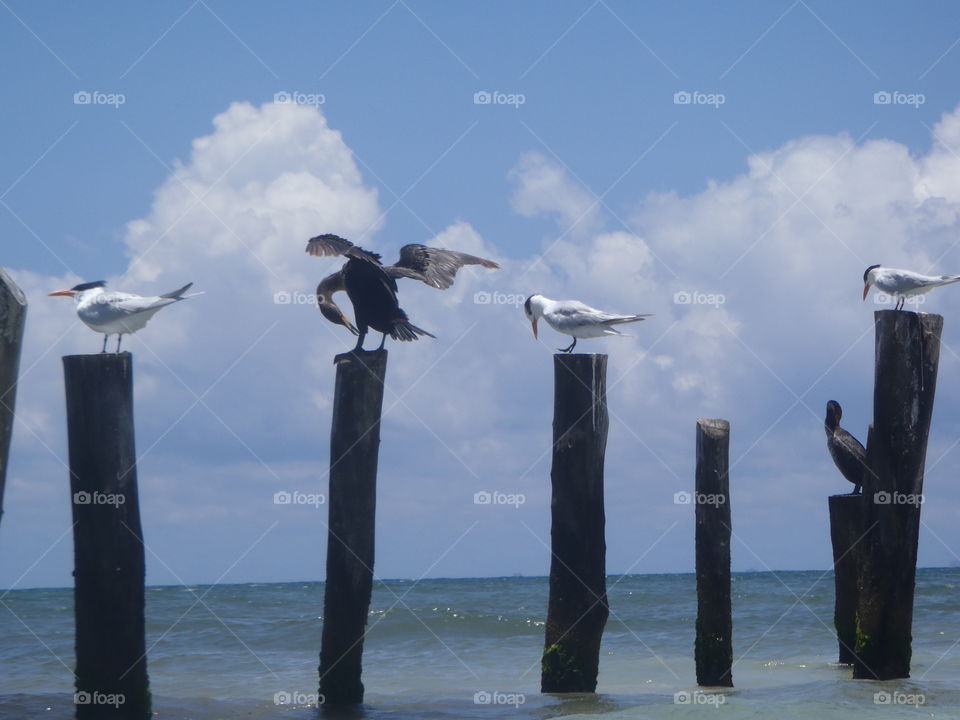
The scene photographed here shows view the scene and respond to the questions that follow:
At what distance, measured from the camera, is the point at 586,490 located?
8.05m

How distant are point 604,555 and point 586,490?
53 cm

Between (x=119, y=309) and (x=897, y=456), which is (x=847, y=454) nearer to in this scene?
(x=897, y=456)

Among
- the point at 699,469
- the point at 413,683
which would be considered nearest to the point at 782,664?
the point at 413,683

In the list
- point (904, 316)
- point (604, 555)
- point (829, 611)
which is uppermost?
point (904, 316)

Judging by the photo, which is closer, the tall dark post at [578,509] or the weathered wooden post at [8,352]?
the weathered wooden post at [8,352]

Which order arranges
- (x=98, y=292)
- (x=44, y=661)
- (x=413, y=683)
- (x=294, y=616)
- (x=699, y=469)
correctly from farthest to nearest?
1. (x=294, y=616)
2. (x=44, y=661)
3. (x=413, y=683)
4. (x=699, y=469)
5. (x=98, y=292)

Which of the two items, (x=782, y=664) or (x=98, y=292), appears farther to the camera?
(x=782, y=664)

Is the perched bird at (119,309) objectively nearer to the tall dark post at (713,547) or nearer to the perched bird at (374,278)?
the perched bird at (374,278)

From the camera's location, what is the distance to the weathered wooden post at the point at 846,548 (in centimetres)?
1002

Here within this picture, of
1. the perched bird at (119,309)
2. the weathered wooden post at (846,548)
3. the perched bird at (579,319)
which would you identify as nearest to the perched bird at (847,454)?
the weathered wooden post at (846,548)

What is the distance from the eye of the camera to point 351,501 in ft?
25.4

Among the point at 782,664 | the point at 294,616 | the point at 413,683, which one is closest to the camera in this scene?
the point at 413,683

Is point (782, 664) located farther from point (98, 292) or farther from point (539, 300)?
point (98, 292)

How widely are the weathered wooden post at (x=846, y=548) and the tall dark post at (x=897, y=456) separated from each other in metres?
1.07
